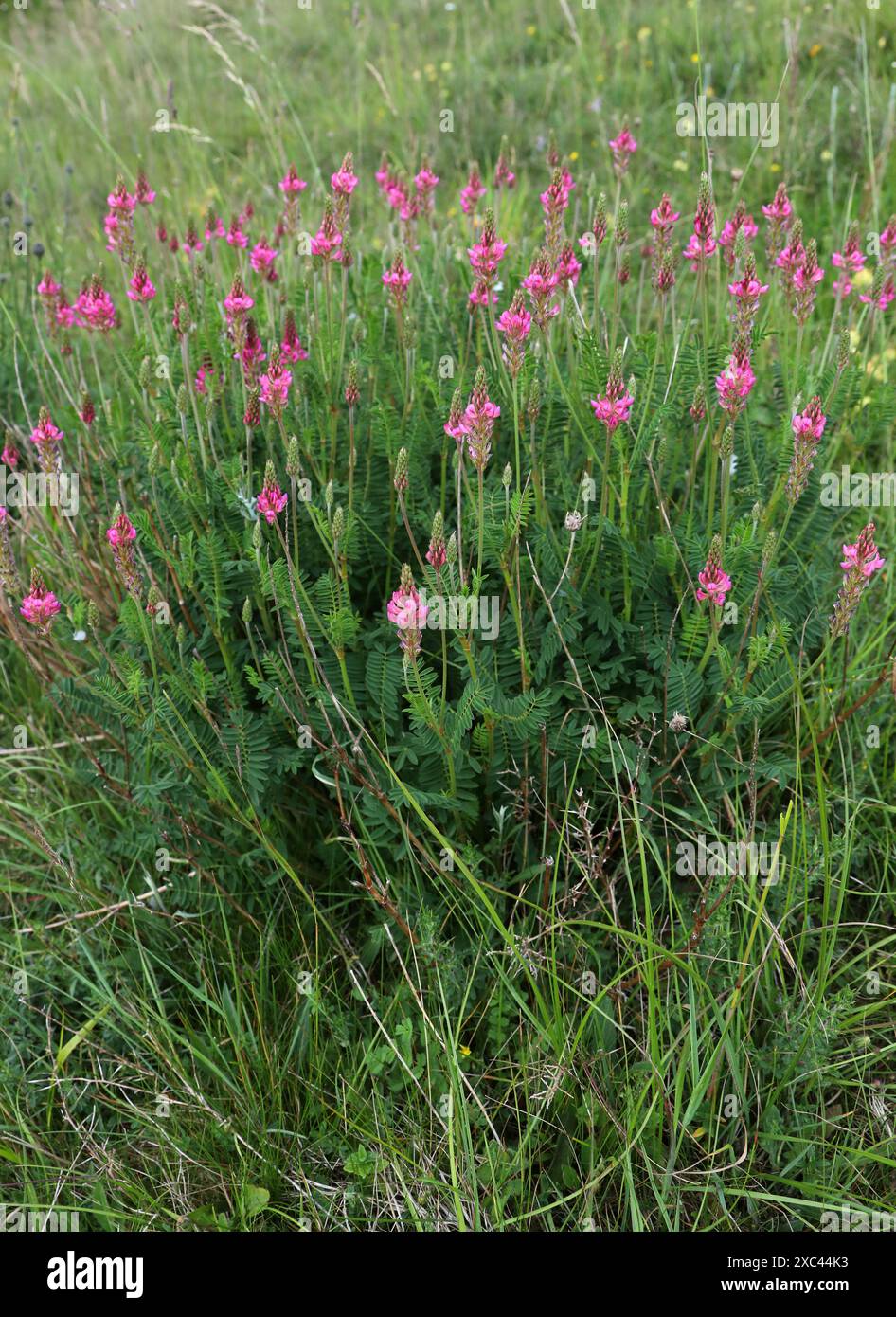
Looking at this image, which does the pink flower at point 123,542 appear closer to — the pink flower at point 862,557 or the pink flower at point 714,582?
the pink flower at point 714,582

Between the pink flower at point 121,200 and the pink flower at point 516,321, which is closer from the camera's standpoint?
the pink flower at point 516,321

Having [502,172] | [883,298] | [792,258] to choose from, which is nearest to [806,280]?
[792,258]

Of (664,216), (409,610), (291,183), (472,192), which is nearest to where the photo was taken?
(409,610)

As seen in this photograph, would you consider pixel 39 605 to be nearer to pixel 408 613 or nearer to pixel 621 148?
pixel 408 613

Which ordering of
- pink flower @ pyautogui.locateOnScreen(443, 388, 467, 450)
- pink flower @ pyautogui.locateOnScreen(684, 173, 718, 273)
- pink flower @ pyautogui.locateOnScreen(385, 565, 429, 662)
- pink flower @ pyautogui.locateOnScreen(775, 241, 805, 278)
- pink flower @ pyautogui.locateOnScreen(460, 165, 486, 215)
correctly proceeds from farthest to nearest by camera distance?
pink flower @ pyautogui.locateOnScreen(460, 165, 486, 215), pink flower @ pyautogui.locateOnScreen(775, 241, 805, 278), pink flower @ pyautogui.locateOnScreen(684, 173, 718, 273), pink flower @ pyautogui.locateOnScreen(443, 388, 467, 450), pink flower @ pyautogui.locateOnScreen(385, 565, 429, 662)

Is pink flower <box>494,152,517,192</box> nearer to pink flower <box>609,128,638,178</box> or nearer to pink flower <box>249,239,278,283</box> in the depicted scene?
pink flower <box>609,128,638,178</box>

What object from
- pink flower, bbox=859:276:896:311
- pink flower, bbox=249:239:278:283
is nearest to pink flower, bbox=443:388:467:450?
pink flower, bbox=249:239:278:283

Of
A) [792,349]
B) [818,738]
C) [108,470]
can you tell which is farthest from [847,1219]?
[792,349]

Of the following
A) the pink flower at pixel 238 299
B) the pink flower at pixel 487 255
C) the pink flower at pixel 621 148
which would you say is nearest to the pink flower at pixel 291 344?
the pink flower at pixel 238 299

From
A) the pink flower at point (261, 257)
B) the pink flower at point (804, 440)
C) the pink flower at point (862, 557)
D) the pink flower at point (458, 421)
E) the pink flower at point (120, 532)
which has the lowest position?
the pink flower at point (862, 557)

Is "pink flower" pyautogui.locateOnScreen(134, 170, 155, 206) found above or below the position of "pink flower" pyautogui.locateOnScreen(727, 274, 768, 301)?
above

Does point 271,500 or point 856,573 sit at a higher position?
point 271,500

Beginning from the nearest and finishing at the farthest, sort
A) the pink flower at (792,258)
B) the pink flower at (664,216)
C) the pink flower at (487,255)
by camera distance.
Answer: the pink flower at (487,255) < the pink flower at (664,216) < the pink flower at (792,258)

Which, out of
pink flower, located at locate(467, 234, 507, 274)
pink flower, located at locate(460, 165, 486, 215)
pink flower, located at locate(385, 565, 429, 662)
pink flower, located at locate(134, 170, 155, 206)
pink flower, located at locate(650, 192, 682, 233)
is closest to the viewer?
pink flower, located at locate(385, 565, 429, 662)
